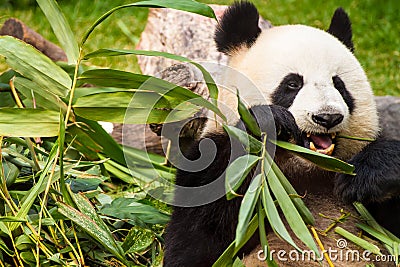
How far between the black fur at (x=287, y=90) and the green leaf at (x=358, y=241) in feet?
1.71

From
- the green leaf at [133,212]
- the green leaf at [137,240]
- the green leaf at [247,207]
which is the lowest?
the green leaf at [137,240]

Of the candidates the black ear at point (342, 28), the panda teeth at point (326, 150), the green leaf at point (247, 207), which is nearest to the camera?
the green leaf at point (247, 207)

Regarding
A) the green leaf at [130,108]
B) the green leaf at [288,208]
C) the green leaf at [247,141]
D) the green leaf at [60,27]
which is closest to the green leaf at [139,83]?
the green leaf at [130,108]

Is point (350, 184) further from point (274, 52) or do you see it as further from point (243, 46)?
point (243, 46)

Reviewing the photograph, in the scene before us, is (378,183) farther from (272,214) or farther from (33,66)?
(33,66)

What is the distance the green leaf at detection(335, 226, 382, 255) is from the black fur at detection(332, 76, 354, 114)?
51 cm

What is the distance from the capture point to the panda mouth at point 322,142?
261cm

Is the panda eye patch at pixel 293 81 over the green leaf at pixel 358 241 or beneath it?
over

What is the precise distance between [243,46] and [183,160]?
612 millimetres

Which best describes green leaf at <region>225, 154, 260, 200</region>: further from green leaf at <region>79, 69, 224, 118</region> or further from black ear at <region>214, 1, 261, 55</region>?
black ear at <region>214, 1, 261, 55</region>

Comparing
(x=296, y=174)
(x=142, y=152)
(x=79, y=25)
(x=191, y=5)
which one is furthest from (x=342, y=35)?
(x=79, y=25)

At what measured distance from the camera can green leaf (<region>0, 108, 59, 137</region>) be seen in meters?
2.54

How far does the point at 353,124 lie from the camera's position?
Answer: 2775mm

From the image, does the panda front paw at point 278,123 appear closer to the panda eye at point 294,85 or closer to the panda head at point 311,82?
the panda head at point 311,82
